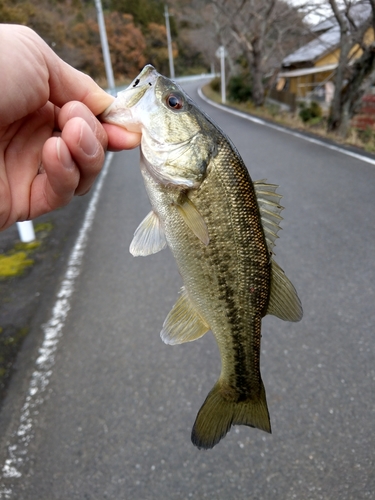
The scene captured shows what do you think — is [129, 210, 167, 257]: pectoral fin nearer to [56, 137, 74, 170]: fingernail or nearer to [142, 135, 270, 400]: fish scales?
[142, 135, 270, 400]: fish scales

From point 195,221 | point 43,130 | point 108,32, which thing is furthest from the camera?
point 108,32

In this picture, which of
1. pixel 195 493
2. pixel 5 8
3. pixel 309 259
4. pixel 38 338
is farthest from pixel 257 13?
pixel 195 493

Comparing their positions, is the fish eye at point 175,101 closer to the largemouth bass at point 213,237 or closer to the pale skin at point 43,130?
the largemouth bass at point 213,237

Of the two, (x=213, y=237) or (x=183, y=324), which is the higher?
(x=213, y=237)

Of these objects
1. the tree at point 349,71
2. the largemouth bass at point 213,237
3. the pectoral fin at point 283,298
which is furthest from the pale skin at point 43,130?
the tree at point 349,71

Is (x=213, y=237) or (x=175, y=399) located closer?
(x=213, y=237)

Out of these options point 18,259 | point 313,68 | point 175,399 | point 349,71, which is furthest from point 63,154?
point 313,68

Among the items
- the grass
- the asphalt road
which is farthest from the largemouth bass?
the grass

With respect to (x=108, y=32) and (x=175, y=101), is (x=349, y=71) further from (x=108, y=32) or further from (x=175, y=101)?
(x=108, y=32)
